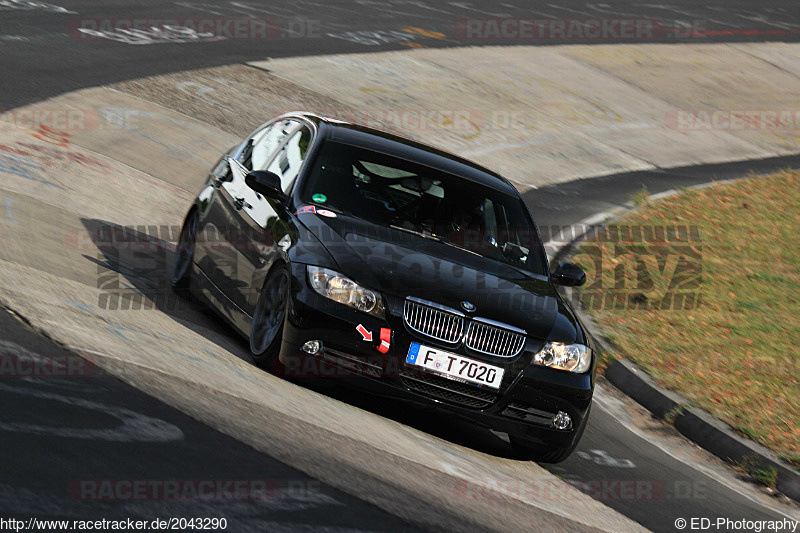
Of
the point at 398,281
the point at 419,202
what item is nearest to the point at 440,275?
the point at 398,281

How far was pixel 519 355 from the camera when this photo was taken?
650 cm

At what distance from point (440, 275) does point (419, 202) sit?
1.06 meters

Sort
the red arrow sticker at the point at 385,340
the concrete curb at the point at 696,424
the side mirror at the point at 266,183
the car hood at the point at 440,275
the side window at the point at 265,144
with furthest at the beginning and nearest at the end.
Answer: the side window at the point at 265,144, the concrete curb at the point at 696,424, the side mirror at the point at 266,183, the car hood at the point at 440,275, the red arrow sticker at the point at 385,340

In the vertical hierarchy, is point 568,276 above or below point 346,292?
below

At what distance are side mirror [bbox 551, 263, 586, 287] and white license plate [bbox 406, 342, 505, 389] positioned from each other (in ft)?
5.31

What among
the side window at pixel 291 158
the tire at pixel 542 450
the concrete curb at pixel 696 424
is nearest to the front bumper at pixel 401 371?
the tire at pixel 542 450

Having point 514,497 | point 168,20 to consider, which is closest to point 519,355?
point 514,497

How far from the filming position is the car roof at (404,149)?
7992 mm

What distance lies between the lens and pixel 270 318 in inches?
270

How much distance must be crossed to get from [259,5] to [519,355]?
19.2m

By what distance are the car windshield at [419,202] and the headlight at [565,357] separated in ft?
3.36

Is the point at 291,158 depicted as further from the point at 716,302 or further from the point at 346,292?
the point at 716,302

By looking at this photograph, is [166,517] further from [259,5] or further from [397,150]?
[259,5]

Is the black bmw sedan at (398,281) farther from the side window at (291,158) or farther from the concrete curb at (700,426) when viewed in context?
the concrete curb at (700,426)
